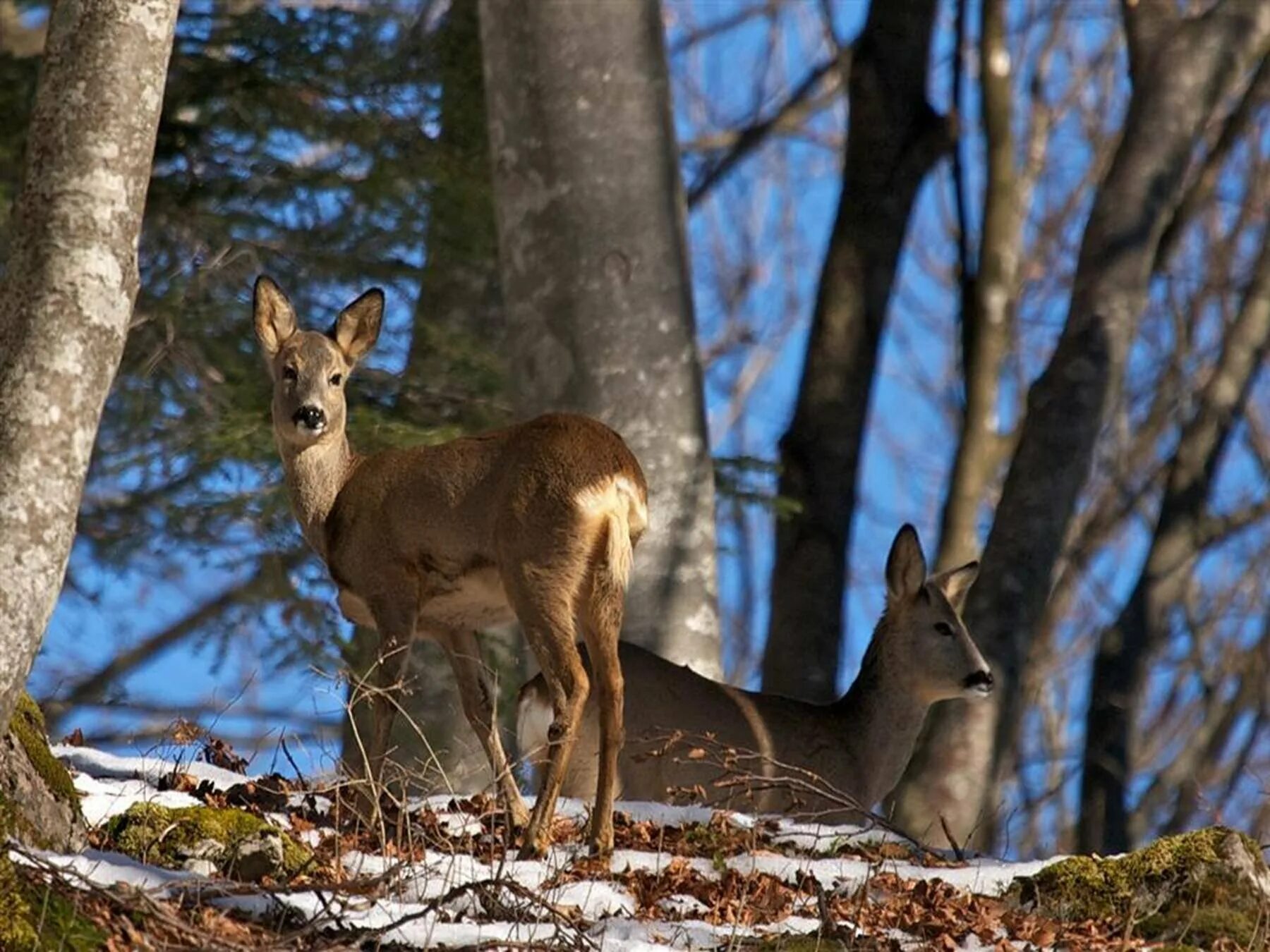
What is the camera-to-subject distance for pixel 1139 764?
2205 centimetres

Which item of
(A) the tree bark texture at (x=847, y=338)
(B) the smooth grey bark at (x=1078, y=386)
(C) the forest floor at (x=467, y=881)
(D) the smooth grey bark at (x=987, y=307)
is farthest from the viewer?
(D) the smooth grey bark at (x=987, y=307)

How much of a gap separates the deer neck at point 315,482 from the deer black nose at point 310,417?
109mm

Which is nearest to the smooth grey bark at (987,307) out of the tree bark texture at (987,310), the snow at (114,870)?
the tree bark texture at (987,310)

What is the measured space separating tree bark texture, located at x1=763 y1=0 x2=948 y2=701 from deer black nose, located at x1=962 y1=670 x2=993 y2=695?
7.14ft

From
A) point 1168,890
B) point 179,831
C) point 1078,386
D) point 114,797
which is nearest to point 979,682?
point 1078,386

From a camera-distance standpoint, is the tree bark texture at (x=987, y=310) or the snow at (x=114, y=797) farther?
the tree bark texture at (x=987, y=310)

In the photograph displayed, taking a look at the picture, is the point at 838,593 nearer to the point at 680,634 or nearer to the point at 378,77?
the point at 680,634

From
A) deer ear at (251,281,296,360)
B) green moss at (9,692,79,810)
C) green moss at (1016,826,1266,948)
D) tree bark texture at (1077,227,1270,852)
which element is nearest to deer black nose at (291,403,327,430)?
deer ear at (251,281,296,360)

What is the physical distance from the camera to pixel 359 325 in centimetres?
876

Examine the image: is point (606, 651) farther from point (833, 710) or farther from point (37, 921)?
point (833, 710)

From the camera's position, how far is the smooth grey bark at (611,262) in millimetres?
10688

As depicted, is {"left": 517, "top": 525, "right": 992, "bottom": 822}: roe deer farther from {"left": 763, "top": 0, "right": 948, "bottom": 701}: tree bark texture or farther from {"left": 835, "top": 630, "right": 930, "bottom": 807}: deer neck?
{"left": 763, "top": 0, "right": 948, "bottom": 701}: tree bark texture

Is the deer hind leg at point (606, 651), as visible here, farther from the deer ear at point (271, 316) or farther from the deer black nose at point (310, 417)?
the deer ear at point (271, 316)

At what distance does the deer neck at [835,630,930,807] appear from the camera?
34.2 ft
